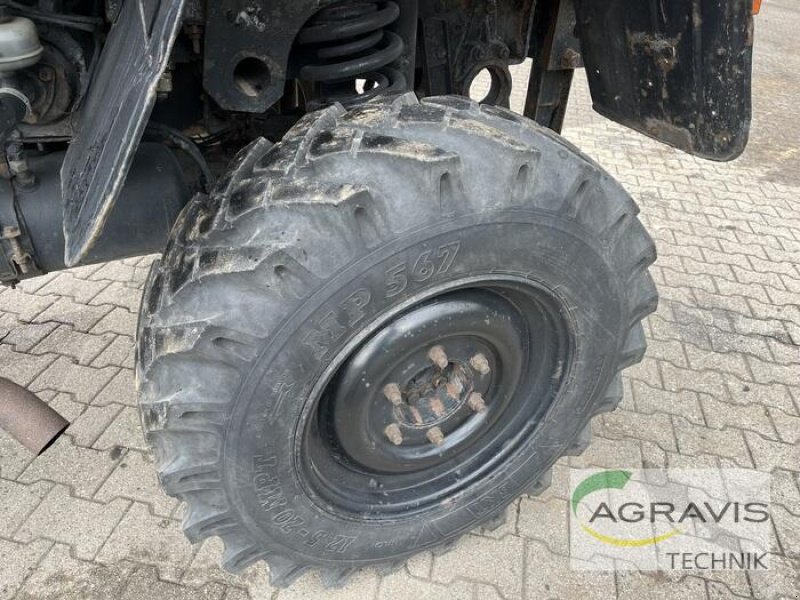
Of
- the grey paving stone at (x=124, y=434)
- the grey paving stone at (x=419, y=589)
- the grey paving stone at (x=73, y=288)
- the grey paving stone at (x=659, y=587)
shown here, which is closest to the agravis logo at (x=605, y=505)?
the grey paving stone at (x=659, y=587)

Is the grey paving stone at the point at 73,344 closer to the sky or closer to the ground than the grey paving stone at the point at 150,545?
closer to the ground

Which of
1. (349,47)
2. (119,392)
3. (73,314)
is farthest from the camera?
(73,314)

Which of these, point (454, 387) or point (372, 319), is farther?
point (454, 387)

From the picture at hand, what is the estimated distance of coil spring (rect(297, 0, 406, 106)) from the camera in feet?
5.26

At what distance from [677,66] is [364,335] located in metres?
1.12

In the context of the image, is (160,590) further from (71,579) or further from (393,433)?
(393,433)

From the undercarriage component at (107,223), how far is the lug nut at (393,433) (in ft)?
2.78

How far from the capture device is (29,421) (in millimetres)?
1756

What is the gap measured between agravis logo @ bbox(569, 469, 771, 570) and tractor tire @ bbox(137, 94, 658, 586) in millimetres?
586

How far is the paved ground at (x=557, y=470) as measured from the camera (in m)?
2.06

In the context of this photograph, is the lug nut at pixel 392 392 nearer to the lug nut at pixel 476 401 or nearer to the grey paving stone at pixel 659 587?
→ the lug nut at pixel 476 401

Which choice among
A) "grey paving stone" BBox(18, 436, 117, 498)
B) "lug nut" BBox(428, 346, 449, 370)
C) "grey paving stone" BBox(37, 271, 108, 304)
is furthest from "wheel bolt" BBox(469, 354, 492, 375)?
"grey paving stone" BBox(37, 271, 108, 304)

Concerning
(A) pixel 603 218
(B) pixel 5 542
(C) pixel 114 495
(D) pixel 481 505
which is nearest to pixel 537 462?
(D) pixel 481 505

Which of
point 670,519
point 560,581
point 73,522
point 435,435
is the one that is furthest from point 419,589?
point 73,522
